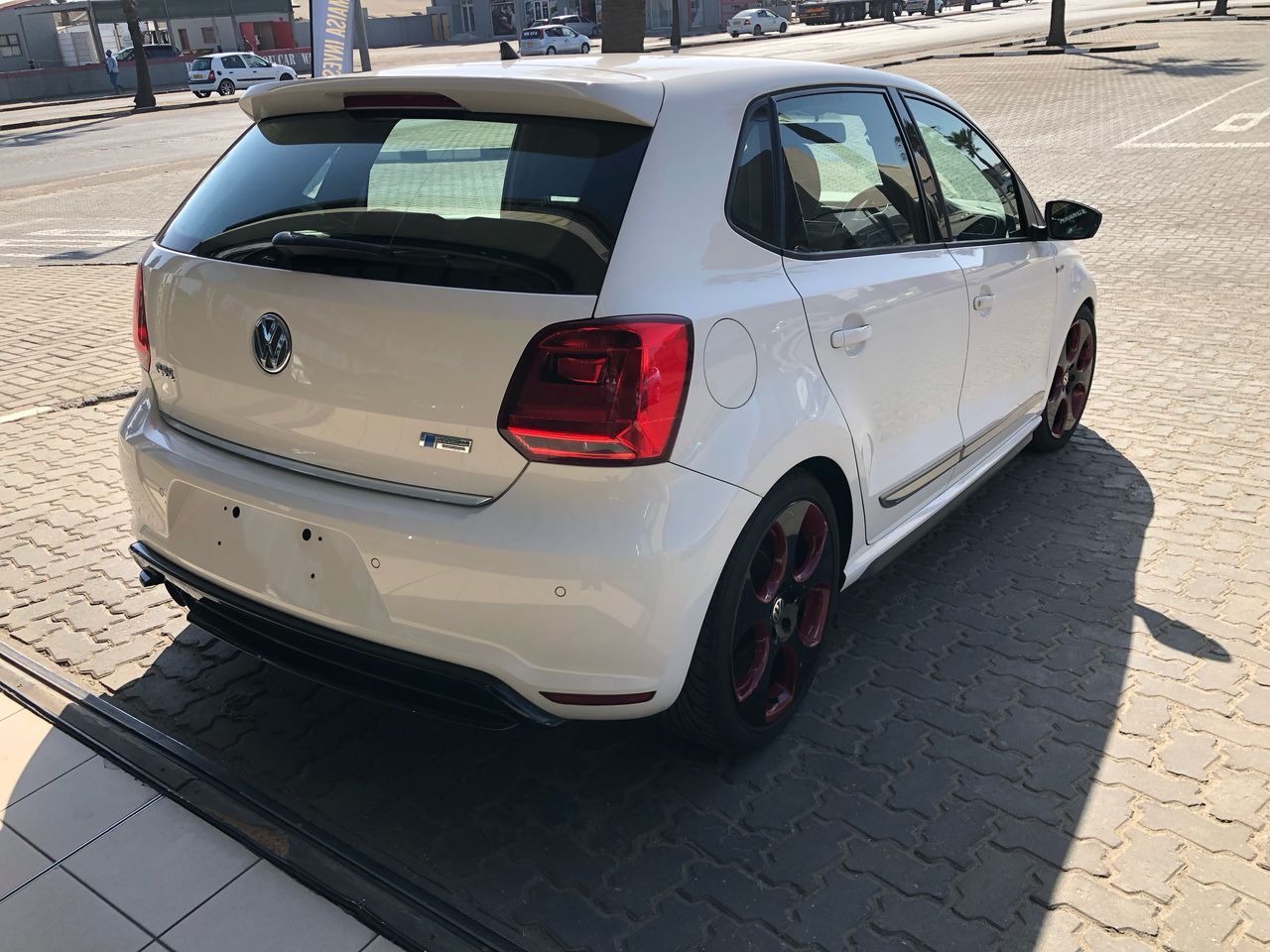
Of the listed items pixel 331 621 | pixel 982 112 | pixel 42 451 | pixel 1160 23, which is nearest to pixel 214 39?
pixel 1160 23

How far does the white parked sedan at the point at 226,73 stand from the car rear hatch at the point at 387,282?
38.7 meters

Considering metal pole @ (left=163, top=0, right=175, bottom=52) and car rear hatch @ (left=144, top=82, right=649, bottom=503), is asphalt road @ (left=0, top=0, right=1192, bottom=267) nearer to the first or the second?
car rear hatch @ (left=144, top=82, right=649, bottom=503)

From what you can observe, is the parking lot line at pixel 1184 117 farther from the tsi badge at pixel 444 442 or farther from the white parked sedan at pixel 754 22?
the white parked sedan at pixel 754 22

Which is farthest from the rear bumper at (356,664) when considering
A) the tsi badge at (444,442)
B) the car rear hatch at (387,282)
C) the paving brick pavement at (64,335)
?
the paving brick pavement at (64,335)

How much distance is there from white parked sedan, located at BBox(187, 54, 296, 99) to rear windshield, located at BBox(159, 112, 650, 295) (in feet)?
127

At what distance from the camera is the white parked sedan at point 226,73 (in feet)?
128

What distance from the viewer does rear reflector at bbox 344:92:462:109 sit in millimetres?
2760

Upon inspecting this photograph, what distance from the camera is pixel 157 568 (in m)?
3.08

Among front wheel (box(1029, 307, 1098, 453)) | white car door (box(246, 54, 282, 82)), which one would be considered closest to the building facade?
white car door (box(246, 54, 282, 82))

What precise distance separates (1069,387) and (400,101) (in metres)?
3.65

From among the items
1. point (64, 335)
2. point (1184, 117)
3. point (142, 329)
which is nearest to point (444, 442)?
point (142, 329)

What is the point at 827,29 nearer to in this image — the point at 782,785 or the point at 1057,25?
the point at 1057,25

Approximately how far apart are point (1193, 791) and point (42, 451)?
5332mm

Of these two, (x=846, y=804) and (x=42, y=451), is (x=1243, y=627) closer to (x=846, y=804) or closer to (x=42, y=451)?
(x=846, y=804)
